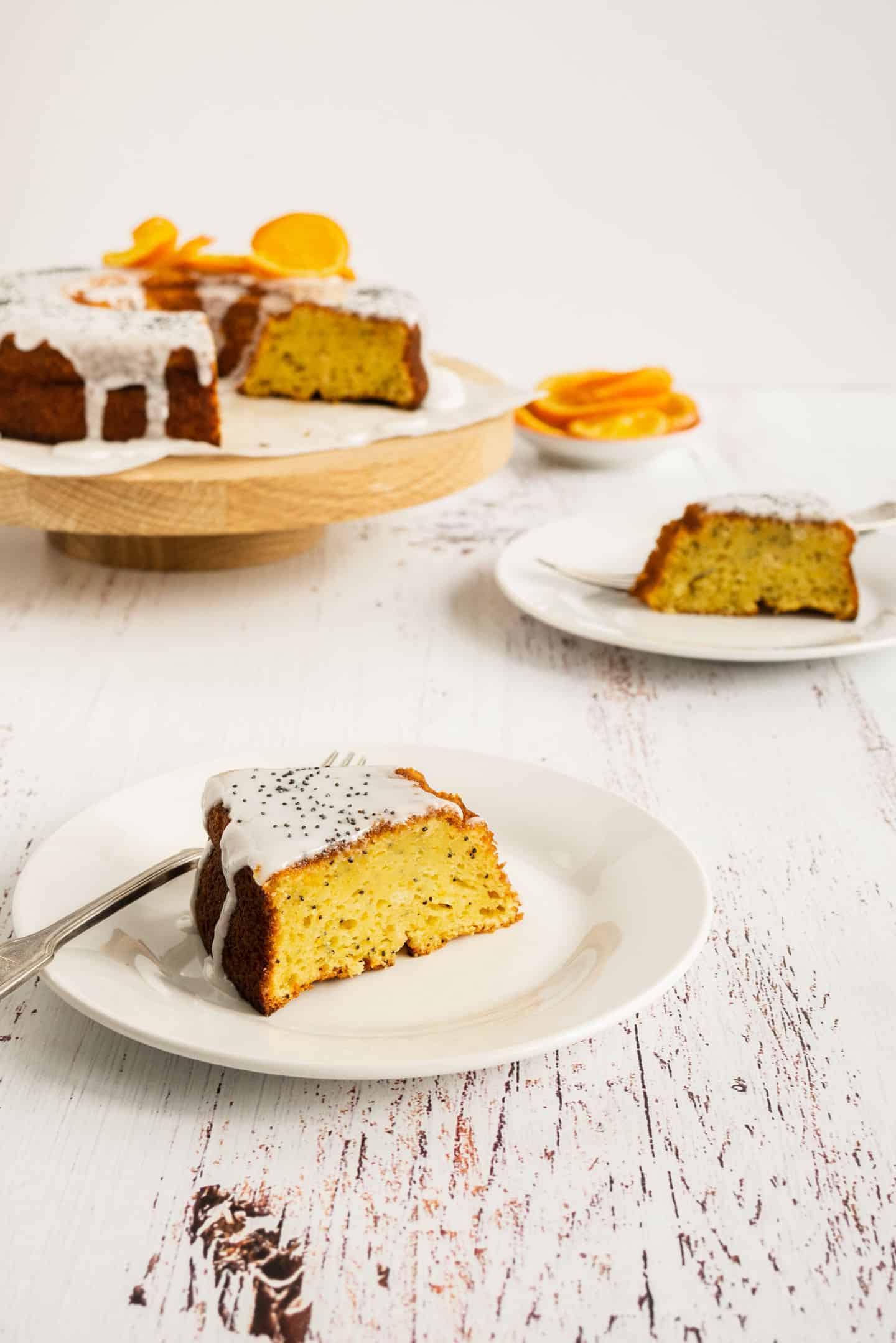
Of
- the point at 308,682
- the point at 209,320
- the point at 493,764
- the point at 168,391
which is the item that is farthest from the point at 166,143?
the point at 493,764

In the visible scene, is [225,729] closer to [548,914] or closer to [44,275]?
[548,914]

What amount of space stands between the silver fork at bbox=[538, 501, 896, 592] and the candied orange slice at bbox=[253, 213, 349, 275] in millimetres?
937

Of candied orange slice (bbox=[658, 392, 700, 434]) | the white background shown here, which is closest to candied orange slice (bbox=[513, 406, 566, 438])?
candied orange slice (bbox=[658, 392, 700, 434])

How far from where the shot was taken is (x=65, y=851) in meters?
1.27

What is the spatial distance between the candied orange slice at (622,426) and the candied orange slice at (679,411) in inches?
1.5

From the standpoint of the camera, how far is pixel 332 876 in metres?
1.15

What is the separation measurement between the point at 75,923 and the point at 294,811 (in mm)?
206

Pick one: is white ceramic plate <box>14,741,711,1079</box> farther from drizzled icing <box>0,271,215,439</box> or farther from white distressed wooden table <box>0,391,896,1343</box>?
drizzled icing <box>0,271,215,439</box>

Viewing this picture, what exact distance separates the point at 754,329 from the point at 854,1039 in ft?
13.0

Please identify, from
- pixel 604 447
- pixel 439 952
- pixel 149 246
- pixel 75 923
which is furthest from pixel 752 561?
pixel 149 246

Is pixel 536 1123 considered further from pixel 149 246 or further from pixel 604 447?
pixel 149 246

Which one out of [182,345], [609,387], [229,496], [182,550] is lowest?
[182,550]

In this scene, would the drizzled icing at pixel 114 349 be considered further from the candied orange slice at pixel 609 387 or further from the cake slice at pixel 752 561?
the candied orange slice at pixel 609 387

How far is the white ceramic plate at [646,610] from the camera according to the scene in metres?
1.88
